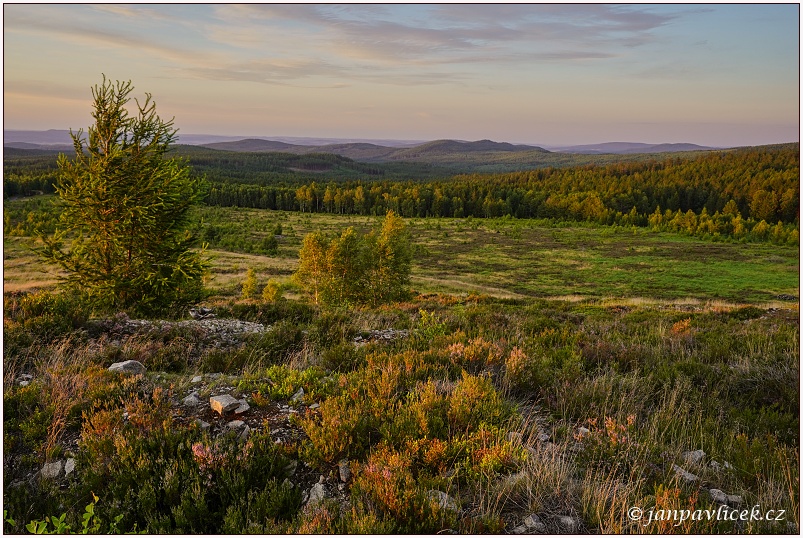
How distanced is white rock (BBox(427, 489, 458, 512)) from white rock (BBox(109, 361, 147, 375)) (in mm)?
4518

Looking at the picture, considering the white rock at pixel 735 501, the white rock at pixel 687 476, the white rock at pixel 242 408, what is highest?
the white rock at pixel 242 408

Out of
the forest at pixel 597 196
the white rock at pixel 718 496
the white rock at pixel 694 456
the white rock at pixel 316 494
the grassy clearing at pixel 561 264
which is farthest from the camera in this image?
the forest at pixel 597 196

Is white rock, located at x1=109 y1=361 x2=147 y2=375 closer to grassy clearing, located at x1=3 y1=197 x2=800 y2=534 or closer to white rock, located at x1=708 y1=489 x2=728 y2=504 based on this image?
grassy clearing, located at x1=3 y1=197 x2=800 y2=534

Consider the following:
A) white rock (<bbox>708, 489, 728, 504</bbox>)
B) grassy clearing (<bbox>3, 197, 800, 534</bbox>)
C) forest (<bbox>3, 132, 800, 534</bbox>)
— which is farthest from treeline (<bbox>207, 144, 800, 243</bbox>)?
white rock (<bbox>708, 489, 728, 504</bbox>)

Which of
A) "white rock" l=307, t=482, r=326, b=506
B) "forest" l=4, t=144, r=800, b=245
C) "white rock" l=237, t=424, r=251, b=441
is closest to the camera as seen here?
"white rock" l=307, t=482, r=326, b=506

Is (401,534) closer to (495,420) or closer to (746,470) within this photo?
(495,420)

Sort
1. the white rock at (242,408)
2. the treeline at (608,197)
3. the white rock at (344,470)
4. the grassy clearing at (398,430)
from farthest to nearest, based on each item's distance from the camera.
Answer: the treeline at (608,197)
the white rock at (242,408)
the white rock at (344,470)
the grassy clearing at (398,430)

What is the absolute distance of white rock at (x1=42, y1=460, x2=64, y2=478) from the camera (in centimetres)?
374

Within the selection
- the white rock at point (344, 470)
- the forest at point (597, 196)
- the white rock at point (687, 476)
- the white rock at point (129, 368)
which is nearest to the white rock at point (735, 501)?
the white rock at point (687, 476)

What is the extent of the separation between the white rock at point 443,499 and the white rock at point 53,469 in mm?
3248

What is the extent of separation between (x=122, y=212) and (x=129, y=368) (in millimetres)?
6997

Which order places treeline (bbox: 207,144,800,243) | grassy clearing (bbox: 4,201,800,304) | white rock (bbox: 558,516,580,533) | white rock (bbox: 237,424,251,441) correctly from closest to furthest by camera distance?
white rock (bbox: 558,516,580,533), white rock (bbox: 237,424,251,441), grassy clearing (bbox: 4,201,800,304), treeline (bbox: 207,144,800,243)

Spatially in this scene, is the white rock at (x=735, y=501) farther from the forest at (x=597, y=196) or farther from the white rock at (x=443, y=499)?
the forest at (x=597, y=196)

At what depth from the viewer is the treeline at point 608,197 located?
355ft
